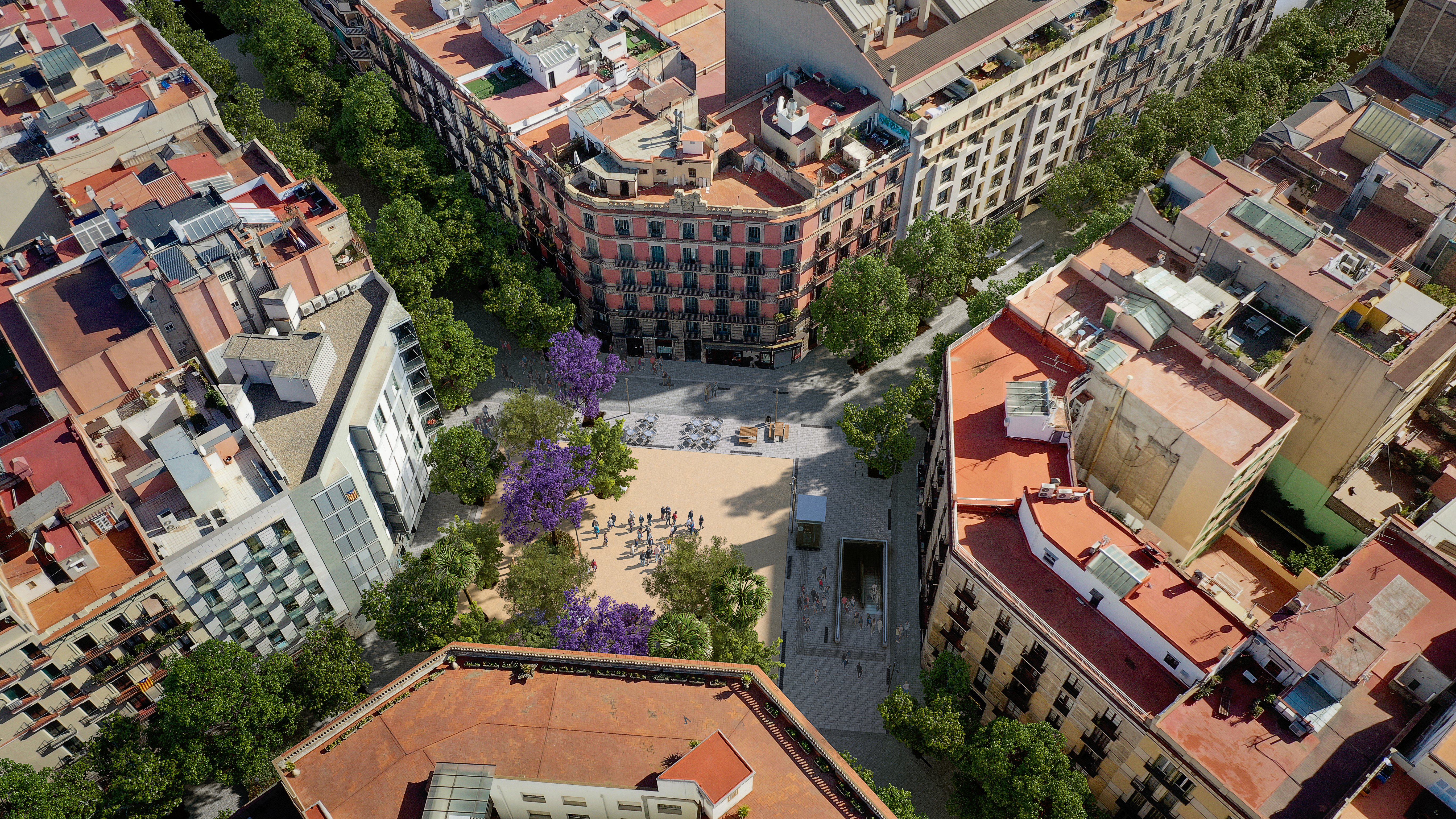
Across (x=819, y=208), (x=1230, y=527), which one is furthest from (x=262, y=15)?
(x=1230, y=527)

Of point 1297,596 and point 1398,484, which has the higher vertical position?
point 1297,596

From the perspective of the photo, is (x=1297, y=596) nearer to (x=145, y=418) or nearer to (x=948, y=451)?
(x=948, y=451)

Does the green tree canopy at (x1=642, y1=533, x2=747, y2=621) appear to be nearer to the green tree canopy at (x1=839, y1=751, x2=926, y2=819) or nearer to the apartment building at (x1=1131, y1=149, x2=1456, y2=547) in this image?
the green tree canopy at (x1=839, y1=751, x2=926, y2=819)

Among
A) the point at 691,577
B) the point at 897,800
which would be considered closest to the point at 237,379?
the point at 691,577

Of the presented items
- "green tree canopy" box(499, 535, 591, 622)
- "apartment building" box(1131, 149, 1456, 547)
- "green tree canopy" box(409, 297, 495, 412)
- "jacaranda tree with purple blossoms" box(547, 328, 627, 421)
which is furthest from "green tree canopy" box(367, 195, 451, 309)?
"apartment building" box(1131, 149, 1456, 547)

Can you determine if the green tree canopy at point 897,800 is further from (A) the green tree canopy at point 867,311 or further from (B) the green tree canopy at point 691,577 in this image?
(A) the green tree canopy at point 867,311
